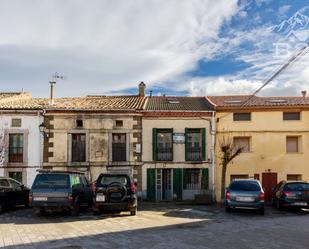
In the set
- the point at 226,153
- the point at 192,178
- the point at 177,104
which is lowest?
the point at 192,178

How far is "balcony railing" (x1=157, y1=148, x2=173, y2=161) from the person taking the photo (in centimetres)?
2669

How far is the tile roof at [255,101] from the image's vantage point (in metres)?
26.9

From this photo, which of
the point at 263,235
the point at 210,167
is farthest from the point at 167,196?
Result: the point at 263,235

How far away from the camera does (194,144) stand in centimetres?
2698

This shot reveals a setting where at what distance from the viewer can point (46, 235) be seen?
445 inches

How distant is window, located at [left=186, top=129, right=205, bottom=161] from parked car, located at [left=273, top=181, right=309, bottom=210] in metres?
8.08

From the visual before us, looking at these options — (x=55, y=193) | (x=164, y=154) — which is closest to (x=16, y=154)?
(x=164, y=154)

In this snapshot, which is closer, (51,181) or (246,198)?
(51,181)

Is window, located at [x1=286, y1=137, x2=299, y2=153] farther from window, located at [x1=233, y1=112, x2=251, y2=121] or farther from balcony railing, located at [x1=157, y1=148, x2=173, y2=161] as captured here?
balcony railing, located at [x1=157, y1=148, x2=173, y2=161]

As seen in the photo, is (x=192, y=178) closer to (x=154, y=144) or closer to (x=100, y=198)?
(x=154, y=144)

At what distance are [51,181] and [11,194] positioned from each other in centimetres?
350

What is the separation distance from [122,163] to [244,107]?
876 centimetres

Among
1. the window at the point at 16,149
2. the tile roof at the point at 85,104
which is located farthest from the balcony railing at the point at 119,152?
the window at the point at 16,149

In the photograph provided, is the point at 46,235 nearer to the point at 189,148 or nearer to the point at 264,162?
the point at 189,148
